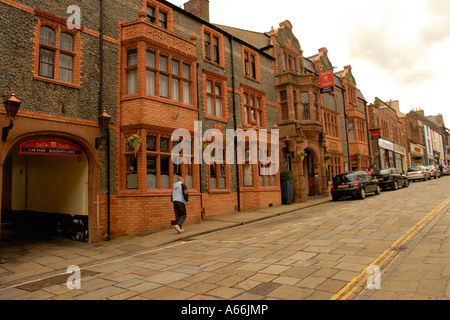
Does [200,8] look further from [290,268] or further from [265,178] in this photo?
[290,268]

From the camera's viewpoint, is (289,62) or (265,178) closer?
(265,178)

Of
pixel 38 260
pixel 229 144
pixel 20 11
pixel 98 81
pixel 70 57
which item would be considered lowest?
pixel 38 260

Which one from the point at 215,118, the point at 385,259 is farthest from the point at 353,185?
the point at 385,259

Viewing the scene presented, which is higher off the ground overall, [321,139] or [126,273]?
[321,139]

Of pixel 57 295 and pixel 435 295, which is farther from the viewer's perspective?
pixel 57 295

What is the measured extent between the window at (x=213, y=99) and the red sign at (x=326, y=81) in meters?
9.31

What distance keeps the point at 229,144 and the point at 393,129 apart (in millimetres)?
35985

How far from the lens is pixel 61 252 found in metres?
8.78

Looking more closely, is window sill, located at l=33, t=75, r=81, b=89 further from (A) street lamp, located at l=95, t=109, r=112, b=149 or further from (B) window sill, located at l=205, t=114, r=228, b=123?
(B) window sill, located at l=205, t=114, r=228, b=123

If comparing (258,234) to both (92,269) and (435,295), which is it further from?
(435,295)

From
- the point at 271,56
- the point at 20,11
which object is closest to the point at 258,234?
the point at 20,11

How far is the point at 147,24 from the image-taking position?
37.9 ft

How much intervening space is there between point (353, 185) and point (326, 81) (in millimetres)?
7976

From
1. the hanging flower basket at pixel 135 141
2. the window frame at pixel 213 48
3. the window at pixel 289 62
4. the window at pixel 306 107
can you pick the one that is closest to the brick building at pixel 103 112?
the hanging flower basket at pixel 135 141
